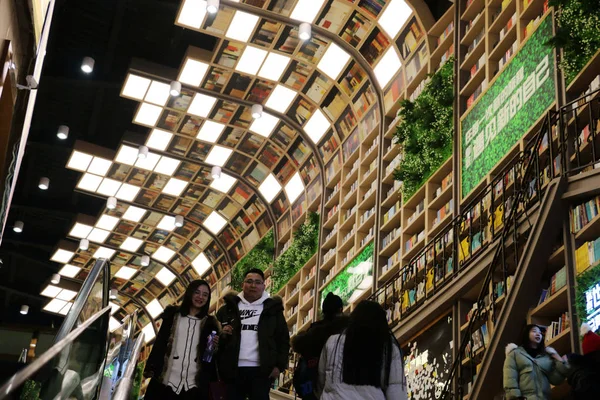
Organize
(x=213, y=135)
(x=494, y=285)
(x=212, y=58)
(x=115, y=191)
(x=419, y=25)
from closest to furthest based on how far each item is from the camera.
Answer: (x=494, y=285) → (x=419, y=25) → (x=212, y=58) → (x=213, y=135) → (x=115, y=191)

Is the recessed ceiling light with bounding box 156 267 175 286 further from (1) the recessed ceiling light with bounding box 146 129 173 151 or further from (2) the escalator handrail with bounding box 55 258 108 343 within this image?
(2) the escalator handrail with bounding box 55 258 108 343

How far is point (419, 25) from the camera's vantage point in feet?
40.0

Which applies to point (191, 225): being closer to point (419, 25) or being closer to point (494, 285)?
point (419, 25)

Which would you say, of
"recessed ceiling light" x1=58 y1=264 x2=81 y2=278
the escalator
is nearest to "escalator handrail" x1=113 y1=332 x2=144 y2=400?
the escalator

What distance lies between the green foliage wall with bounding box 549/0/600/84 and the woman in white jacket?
14.7 ft

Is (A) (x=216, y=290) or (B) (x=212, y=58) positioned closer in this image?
(B) (x=212, y=58)

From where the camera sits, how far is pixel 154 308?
2691 cm

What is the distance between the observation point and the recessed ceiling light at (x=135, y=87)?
49.9ft

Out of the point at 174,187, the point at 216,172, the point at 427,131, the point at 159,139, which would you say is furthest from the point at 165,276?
the point at 427,131

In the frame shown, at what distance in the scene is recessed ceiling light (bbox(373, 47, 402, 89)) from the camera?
42.7 feet

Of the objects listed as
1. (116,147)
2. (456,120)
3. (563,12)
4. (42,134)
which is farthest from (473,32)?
(42,134)

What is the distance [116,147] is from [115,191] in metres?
1.75

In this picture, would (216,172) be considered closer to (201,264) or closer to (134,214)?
(134,214)

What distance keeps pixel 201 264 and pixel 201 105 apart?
776cm
